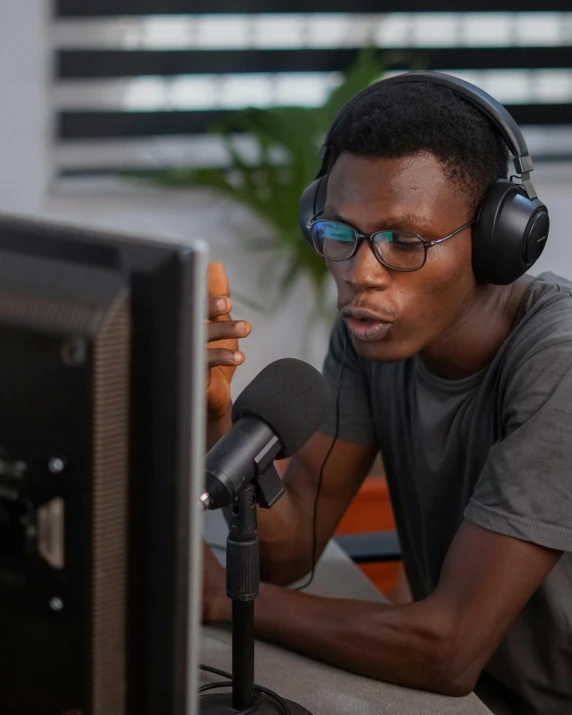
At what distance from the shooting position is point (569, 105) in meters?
3.04

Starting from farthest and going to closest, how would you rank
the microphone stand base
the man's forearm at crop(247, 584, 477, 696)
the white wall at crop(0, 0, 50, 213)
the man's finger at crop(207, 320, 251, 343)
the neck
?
the white wall at crop(0, 0, 50, 213) → the neck → the man's finger at crop(207, 320, 251, 343) → the man's forearm at crop(247, 584, 477, 696) → the microphone stand base

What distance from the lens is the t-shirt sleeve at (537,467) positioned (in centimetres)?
116

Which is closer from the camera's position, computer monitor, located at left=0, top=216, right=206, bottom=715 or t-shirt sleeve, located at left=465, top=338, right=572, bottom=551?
computer monitor, located at left=0, top=216, right=206, bottom=715

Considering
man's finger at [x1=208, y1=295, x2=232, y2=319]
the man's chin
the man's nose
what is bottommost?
the man's chin

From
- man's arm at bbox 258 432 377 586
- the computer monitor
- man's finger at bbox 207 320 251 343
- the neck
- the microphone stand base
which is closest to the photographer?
the computer monitor

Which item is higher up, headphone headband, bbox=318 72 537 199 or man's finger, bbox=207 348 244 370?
headphone headband, bbox=318 72 537 199

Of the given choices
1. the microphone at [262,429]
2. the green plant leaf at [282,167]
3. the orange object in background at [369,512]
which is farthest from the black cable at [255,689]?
the green plant leaf at [282,167]

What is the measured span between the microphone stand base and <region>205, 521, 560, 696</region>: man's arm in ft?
0.39

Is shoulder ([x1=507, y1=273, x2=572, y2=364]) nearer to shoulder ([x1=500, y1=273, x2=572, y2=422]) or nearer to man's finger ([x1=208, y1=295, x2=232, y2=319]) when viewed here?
shoulder ([x1=500, y1=273, x2=572, y2=422])

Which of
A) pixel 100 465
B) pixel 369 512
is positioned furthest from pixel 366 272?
pixel 369 512

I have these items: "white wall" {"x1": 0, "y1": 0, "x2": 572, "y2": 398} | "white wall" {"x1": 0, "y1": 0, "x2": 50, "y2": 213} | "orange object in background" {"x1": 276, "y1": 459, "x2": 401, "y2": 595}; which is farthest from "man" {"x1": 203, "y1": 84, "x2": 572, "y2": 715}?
"white wall" {"x1": 0, "y1": 0, "x2": 50, "y2": 213}

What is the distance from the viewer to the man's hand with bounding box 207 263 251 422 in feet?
3.97

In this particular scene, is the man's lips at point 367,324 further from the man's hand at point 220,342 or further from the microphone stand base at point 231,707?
the microphone stand base at point 231,707

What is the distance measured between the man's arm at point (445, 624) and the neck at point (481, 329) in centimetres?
26
